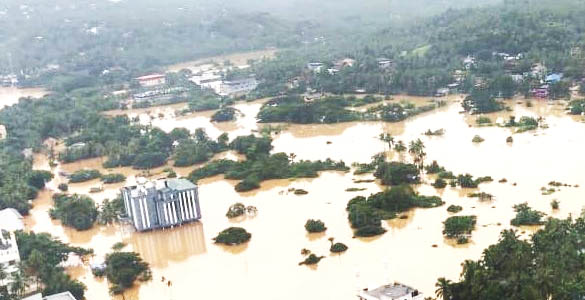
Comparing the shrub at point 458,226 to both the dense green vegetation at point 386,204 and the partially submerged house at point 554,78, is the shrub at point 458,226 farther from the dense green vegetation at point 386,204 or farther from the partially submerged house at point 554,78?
the partially submerged house at point 554,78

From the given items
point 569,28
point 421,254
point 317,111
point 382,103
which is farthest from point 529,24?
point 421,254

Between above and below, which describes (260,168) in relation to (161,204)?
below

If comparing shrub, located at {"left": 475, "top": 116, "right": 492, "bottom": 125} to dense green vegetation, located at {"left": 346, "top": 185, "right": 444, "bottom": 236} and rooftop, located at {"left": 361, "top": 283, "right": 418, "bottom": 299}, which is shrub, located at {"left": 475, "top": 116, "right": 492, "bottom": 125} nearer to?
dense green vegetation, located at {"left": 346, "top": 185, "right": 444, "bottom": 236}

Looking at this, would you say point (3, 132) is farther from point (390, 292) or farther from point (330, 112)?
point (390, 292)

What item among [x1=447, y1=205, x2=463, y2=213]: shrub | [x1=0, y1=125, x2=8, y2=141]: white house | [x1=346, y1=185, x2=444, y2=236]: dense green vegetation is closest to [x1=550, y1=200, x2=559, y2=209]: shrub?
[x1=447, y1=205, x2=463, y2=213]: shrub

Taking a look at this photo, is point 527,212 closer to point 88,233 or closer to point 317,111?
point 88,233

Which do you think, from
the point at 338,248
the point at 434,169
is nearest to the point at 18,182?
the point at 338,248
